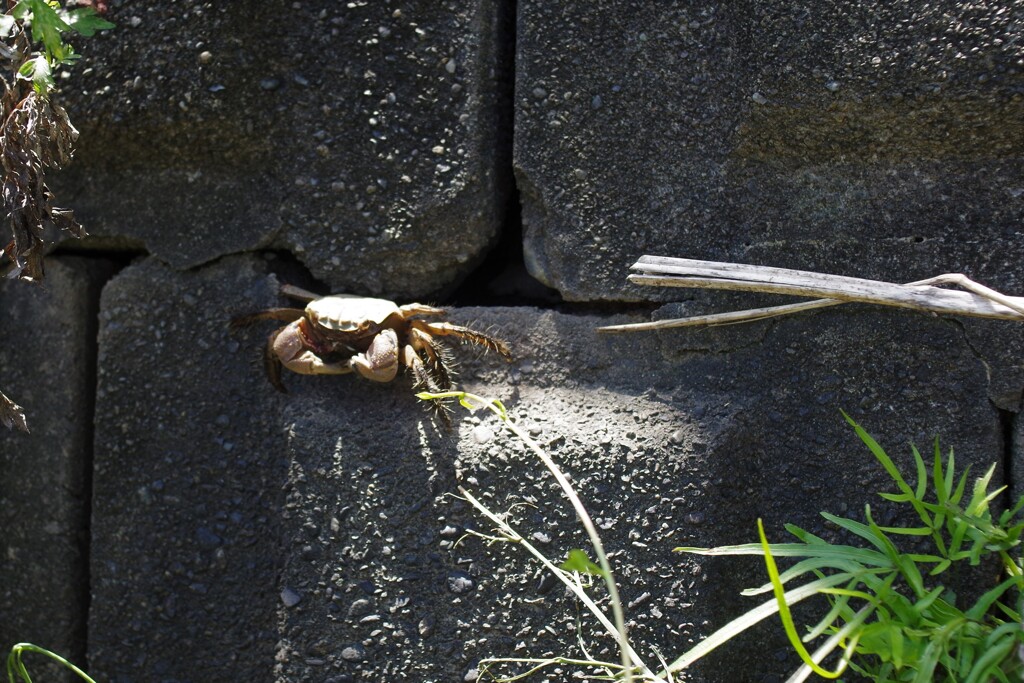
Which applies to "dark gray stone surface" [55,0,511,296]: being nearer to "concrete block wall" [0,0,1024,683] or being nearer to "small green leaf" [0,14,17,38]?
"concrete block wall" [0,0,1024,683]

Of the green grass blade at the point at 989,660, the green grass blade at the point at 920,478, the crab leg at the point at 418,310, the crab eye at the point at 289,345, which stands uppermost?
the crab leg at the point at 418,310

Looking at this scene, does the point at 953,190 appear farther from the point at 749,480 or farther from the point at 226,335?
the point at 226,335

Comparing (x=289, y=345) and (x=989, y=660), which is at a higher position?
(x=289, y=345)

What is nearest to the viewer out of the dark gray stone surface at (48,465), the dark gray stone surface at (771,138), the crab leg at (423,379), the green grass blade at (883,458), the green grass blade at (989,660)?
the green grass blade at (989,660)

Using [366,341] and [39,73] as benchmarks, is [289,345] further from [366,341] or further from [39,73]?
[39,73]

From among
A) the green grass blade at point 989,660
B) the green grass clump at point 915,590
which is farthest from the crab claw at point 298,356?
the green grass blade at point 989,660

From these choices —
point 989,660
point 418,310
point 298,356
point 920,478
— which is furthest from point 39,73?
point 989,660

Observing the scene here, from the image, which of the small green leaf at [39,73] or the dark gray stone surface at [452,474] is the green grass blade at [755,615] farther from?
the small green leaf at [39,73]
